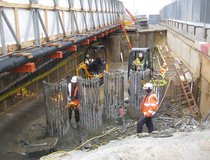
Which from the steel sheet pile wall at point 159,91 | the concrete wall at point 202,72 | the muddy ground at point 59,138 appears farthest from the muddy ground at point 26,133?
the concrete wall at point 202,72

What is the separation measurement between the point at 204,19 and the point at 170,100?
3785 millimetres

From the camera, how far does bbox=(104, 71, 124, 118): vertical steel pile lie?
977 centimetres

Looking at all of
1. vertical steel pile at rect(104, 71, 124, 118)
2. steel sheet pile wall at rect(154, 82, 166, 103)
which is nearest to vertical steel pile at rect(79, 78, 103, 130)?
vertical steel pile at rect(104, 71, 124, 118)

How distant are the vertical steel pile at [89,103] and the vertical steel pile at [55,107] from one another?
0.65 meters

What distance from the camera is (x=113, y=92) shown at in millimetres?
9844

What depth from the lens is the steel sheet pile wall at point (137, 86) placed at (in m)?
10.1

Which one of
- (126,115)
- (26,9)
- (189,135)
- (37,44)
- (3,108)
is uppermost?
(26,9)

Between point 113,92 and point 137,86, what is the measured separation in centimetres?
104

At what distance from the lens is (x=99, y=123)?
30.4 feet

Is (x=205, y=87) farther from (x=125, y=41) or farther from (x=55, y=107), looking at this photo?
(x=125, y=41)

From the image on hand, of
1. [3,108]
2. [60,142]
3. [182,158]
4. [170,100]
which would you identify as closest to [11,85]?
[3,108]

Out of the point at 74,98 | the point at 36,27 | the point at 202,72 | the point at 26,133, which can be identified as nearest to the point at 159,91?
the point at 202,72

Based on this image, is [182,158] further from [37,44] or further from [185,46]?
[185,46]

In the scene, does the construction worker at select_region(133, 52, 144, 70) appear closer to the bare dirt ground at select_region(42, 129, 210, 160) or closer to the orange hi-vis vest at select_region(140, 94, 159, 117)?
the orange hi-vis vest at select_region(140, 94, 159, 117)
